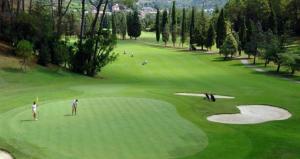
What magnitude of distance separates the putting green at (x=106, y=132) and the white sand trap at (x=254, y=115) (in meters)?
4.07

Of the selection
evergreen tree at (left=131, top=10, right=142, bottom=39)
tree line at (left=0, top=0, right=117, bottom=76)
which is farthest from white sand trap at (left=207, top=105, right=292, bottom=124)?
evergreen tree at (left=131, top=10, right=142, bottom=39)

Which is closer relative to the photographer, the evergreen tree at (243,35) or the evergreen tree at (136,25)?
the evergreen tree at (243,35)

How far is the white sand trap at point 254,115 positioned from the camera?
38.7 m

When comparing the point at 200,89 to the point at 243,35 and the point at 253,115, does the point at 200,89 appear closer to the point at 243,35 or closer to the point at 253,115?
the point at 253,115

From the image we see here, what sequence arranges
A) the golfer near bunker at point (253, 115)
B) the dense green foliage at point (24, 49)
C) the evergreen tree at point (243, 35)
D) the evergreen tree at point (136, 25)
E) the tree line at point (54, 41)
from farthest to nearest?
the evergreen tree at point (136, 25) < the evergreen tree at point (243, 35) < the tree line at point (54, 41) < the dense green foliage at point (24, 49) < the golfer near bunker at point (253, 115)

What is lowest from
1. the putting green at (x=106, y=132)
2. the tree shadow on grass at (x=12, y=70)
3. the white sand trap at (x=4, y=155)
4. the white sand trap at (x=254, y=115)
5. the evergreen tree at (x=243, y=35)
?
the white sand trap at (x=4, y=155)

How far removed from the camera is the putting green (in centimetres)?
2730

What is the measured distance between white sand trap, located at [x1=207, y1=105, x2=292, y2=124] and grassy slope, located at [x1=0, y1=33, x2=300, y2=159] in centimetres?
100

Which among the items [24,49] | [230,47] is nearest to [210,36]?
[230,47]

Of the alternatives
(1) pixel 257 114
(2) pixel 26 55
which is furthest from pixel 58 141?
(2) pixel 26 55

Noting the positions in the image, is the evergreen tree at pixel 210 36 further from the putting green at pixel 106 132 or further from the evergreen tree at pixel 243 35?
the putting green at pixel 106 132

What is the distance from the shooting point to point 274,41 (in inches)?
3656

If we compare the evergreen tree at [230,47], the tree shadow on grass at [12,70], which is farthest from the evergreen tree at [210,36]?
the tree shadow on grass at [12,70]

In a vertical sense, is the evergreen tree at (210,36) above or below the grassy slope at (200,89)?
above
